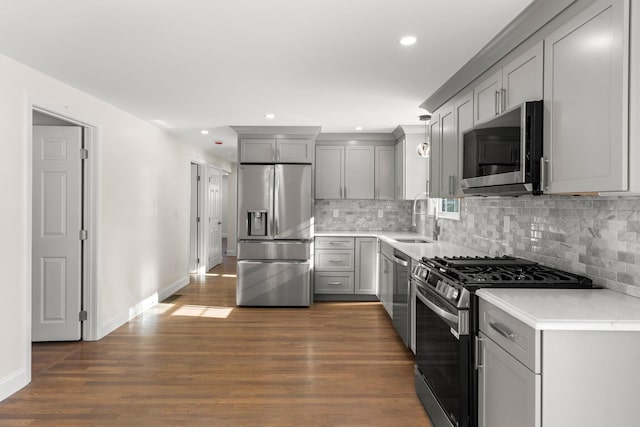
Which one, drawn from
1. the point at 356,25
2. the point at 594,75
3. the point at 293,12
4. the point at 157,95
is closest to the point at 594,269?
the point at 594,75

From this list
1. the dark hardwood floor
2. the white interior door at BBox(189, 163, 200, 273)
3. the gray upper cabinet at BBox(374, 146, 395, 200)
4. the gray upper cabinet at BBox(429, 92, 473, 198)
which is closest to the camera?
the dark hardwood floor

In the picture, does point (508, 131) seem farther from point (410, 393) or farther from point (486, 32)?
point (410, 393)

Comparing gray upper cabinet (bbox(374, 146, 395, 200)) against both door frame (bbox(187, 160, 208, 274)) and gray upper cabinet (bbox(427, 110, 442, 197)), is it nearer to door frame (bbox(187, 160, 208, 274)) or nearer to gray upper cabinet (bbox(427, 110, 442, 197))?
gray upper cabinet (bbox(427, 110, 442, 197))

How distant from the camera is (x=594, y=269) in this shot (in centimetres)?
219

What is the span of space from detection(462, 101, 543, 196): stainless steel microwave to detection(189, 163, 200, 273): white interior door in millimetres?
5888

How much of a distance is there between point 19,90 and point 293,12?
2.23 metres

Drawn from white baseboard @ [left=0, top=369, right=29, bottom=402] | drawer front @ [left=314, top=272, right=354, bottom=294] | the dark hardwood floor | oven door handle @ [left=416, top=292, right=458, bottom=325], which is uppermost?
oven door handle @ [left=416, top=292, right=458, bottom=325]

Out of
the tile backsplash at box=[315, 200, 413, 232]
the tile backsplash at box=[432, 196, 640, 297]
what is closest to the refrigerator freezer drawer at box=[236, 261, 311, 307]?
the tile backsplash at box=[315, 200, 413, 232]

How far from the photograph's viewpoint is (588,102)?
5.73ft

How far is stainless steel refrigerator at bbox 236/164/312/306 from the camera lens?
17.7 ft

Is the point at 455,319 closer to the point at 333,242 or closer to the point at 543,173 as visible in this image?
the point at 543,173

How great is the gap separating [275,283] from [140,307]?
1.66 metres

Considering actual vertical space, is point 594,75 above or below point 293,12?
below

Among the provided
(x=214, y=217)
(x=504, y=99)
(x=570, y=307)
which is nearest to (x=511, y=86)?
(x=504, y=99)
